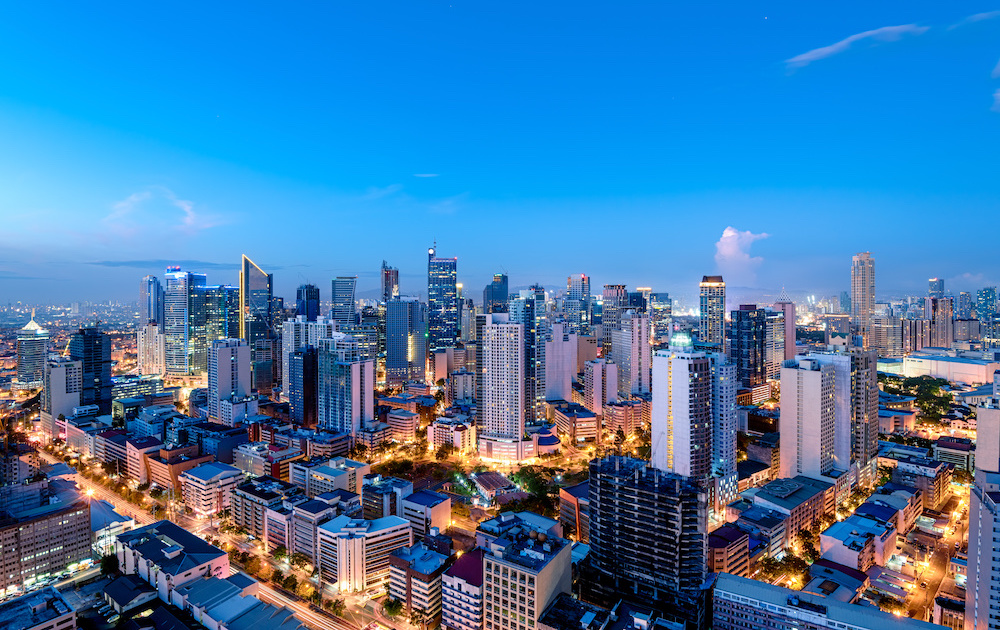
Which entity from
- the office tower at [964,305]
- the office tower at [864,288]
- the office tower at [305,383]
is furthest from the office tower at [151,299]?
the office tower at [964,305]

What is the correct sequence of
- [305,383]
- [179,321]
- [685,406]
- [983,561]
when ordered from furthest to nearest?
[179,321]
[305,383]
[685,406]
[983,561]

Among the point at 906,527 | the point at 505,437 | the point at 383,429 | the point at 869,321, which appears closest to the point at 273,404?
the point at 383,429

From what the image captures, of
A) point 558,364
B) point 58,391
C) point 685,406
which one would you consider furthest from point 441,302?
point 685,406

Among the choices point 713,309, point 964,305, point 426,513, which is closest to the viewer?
point 426,513

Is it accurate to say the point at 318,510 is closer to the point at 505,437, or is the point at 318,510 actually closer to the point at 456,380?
the point at 505,437

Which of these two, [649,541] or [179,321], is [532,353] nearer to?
[649,541]

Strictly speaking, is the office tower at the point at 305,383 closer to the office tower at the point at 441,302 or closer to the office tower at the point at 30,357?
the office tower at the point at 441,302

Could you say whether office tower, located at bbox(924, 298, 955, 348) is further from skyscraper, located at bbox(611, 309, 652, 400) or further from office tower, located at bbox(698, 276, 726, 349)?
skyscraper, located at bbox(611, 309, 652, 400)
